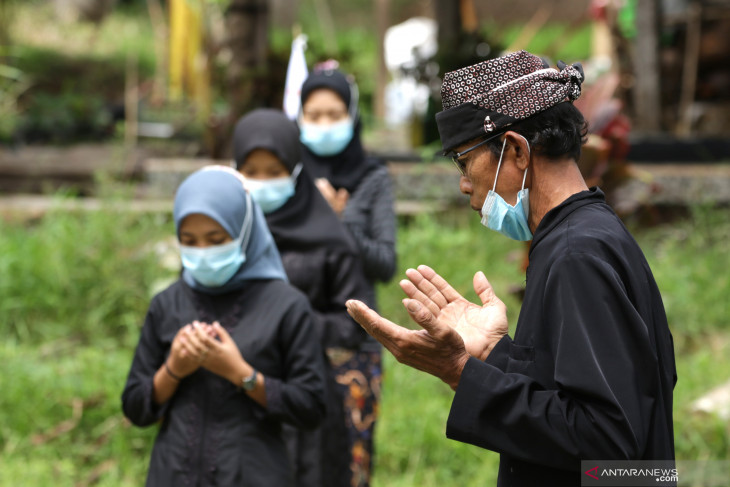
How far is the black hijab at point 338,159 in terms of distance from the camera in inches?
154

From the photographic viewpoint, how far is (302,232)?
341cm

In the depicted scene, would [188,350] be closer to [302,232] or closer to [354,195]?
[302,232]

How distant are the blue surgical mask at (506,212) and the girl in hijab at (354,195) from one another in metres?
1.69

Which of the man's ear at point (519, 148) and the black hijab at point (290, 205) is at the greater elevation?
the man's ear at point (519, 148)

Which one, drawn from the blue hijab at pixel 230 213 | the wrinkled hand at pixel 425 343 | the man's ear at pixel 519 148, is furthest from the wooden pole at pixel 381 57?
the wrinkled hand at pixel 425 343

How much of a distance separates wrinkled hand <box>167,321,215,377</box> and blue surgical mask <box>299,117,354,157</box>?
1.51 meters

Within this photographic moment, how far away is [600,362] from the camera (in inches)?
61.4

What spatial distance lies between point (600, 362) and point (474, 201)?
452mm

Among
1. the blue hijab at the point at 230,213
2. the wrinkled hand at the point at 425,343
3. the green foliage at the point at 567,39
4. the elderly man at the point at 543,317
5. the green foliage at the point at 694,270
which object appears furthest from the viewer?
the green foliage at the point at 567,39

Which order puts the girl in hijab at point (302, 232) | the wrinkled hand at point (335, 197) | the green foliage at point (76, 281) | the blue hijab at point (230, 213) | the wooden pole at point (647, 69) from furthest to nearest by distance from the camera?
the wooden pole at point (647, 69) < the green foliage at point (76, 281) < the wrinkled hand at point (335, 197) < the girl in hijab at point (302, 232) < the blue hijab at point (230, 213)

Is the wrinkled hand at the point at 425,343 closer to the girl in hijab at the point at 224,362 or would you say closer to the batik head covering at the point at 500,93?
the batik head covering at the point at 500,93

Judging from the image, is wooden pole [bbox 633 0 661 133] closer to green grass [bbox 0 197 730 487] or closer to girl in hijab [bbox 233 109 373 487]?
green grass [bbox 0 197 730 487]

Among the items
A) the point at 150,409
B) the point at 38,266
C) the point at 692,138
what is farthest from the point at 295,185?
the point at 692,138

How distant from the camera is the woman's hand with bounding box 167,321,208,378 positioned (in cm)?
249
